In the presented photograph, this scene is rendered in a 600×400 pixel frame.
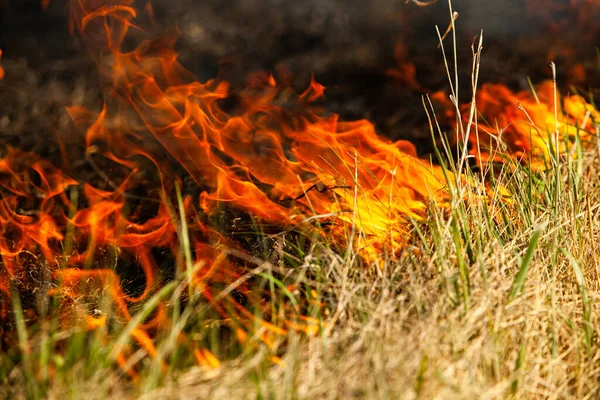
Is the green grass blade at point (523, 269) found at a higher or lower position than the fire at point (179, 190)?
higher

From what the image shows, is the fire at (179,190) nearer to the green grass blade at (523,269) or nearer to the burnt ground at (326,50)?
the burnt ground at (326,50)

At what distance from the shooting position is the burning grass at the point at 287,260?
1599 millimetres

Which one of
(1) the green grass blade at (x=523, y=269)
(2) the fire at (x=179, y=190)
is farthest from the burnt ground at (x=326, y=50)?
(1) the green grass blade at (x=523, y=269)

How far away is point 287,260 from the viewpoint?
2.46 meters

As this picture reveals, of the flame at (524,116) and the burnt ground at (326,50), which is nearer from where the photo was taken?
the flame at (524,116)

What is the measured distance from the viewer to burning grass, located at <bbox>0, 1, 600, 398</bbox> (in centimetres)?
160

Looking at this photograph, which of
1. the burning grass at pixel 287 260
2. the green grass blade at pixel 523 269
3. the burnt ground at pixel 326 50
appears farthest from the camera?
the burnt ground at pixel 326 50

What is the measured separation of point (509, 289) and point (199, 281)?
1093mm

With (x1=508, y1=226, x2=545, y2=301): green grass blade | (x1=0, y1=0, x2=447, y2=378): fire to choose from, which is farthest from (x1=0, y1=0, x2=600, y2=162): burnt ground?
(x1=508, y1=226, x2=545, y2=301): green grass blade

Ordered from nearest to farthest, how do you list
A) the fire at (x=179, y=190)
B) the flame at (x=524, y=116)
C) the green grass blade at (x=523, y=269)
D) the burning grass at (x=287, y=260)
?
1. the burning grass at (x=287, y=260)
2. the green grass blade at (x=523, y=269)
3. the fire at (x=179, y=190)
4. the flame at (x=524, y=116)

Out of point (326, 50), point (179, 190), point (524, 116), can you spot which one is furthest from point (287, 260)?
point (326, 50)

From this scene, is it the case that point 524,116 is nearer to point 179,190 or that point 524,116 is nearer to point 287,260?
point 287,260

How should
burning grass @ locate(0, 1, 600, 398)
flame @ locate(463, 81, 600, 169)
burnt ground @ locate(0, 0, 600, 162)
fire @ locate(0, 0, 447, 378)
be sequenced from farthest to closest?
burnt ground @ locate(0, 0, 600, 162)
flame @ locate(463, 81, 600, 169)
fire @ locate(0, 0, 447, 378)
burning grass @ locate(0, 1, 600, 398)

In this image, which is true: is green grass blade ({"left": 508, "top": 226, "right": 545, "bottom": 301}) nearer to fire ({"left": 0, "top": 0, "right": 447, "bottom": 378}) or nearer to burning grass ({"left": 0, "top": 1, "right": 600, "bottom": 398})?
burning grass ({"left": 0, "top": 1, "right": 600, "bottom": 398})
